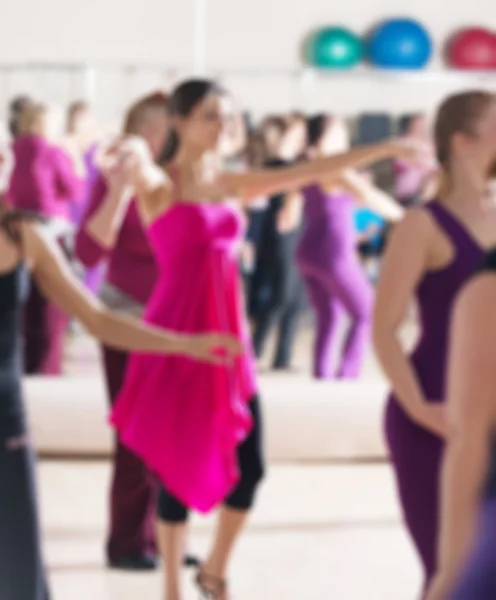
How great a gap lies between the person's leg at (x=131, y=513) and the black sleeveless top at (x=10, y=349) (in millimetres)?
Result: 1390

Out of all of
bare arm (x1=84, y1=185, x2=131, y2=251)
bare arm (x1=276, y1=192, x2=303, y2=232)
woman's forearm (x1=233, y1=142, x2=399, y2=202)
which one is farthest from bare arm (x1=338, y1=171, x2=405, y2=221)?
bare arm (x1=276, y1=192, x2=303, y2=232)

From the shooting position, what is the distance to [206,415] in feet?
10.5

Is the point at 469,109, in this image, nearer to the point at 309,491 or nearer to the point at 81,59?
the point at 309,491

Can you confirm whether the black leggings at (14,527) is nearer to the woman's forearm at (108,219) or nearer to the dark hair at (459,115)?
the dark hair at (459,115)

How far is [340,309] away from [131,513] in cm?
262

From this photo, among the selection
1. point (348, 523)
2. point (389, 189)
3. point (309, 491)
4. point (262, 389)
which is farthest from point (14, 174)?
point (389, 189)

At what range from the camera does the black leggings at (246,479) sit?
10.6 ft

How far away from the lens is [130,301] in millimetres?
3650

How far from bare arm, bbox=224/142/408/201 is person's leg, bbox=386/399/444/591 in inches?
40.5

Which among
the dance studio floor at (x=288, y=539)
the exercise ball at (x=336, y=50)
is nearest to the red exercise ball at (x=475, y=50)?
the exercise ball at (x=336, y=50)

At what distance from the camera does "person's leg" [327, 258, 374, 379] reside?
598 centimetres

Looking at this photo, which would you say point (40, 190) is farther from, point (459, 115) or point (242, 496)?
point (459, 115)

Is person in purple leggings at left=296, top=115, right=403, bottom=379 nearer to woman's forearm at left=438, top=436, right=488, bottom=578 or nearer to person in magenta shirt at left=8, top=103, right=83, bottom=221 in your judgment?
person in magenta shirt at left=8, top=103, right=83, bottom=221

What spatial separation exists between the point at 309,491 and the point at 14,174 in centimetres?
226
